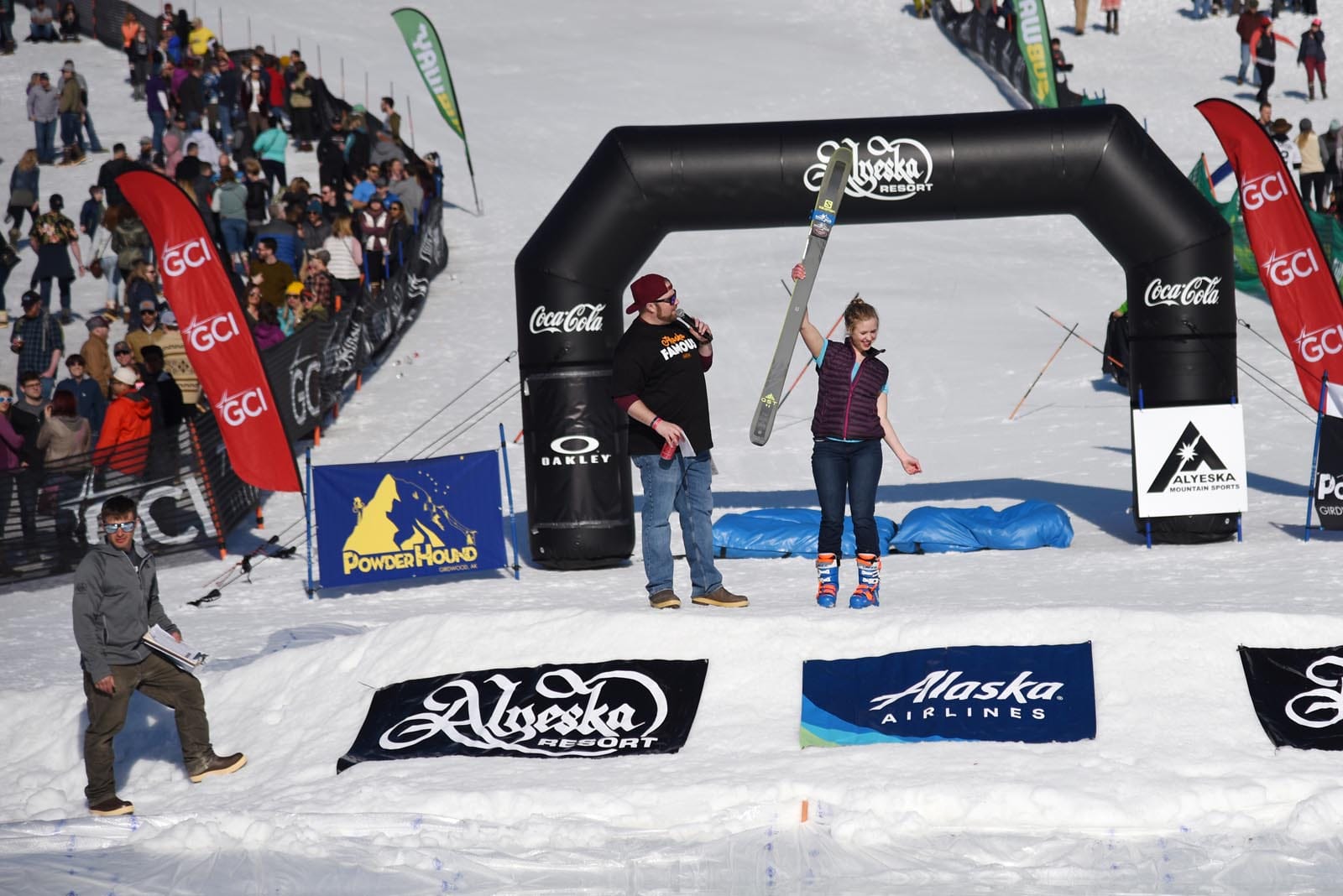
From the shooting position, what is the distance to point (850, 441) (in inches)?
333

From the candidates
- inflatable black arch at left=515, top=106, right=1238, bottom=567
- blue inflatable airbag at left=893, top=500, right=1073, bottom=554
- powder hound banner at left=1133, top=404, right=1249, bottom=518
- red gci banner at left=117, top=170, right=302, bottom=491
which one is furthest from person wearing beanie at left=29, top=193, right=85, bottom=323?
powder hound banner at left=1133, top=404, right=1249, bottom=518

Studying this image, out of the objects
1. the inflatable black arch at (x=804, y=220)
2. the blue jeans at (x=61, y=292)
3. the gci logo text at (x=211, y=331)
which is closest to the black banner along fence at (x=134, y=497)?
the gci logo text at (x=211, y=331)

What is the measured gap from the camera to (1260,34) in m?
28.0

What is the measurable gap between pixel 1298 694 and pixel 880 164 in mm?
4791

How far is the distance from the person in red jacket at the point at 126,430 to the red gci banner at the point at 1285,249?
8384mm

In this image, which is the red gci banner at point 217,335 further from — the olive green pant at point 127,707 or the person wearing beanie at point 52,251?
the person wearing beanie at point 52,251

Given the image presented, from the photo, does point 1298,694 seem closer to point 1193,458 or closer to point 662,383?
point 662,383

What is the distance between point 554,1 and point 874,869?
34078 millimetres

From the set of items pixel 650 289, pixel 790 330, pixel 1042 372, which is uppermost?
pixel 650 289

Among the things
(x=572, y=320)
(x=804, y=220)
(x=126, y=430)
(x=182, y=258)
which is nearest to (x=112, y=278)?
(x=126, y=430)

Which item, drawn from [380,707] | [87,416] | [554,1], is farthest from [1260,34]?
[380,707]

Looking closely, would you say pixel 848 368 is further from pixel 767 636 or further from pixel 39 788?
pixel 39 788

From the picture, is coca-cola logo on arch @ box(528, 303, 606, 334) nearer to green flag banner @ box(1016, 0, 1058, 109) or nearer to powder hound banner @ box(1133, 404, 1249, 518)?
powder hound banner @ box(1133, 404, 1249, 518)

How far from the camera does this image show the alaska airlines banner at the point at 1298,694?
6.93 meters
